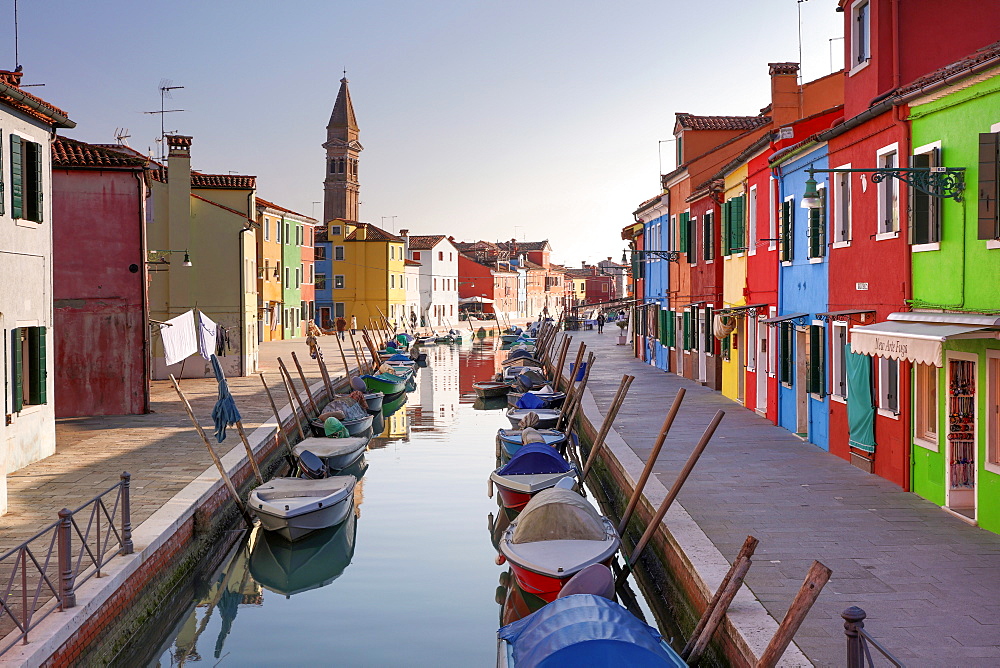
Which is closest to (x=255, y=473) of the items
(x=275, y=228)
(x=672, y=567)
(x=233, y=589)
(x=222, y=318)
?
(x=233, y=589)

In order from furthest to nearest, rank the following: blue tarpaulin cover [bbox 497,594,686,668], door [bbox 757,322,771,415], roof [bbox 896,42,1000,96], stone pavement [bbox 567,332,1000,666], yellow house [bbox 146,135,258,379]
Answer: yellow house [bbox 146,135,258,379]
door [bbox 757,322,771,415]
roof [bbox 896,42,1000,96]
stone pavement [bbox 567,332,1000,666]
blue tarpaulin cover [bbox 497,594,686,668]

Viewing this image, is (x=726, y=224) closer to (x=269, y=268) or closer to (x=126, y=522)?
(x=126, y=522)

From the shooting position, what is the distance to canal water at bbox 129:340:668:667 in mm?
11016

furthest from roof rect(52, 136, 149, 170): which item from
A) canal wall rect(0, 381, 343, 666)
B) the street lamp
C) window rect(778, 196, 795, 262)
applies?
the street lamp

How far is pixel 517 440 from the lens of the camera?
2033 cm

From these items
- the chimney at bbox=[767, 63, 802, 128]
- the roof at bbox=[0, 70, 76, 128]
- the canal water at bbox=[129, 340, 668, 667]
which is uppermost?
the chimney at bbox=[767, 63, 802, 128]

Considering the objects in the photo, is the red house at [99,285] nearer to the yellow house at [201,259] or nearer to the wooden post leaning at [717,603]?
the yellow house at [201,259]

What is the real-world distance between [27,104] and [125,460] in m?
6.25

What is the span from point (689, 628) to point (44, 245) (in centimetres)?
1343

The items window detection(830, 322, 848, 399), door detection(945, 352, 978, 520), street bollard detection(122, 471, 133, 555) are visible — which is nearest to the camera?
street bollard detection(122, 471, 133, 555)

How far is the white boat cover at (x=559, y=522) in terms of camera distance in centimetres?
1161

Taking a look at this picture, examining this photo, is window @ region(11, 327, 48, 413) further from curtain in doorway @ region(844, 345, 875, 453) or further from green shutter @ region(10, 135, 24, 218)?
curtain in doorway @ region(844, 345, 875, 453)

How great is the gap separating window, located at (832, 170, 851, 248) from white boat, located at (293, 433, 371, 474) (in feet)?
35.0

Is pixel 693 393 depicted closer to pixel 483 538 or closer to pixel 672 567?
pixel 483 538
